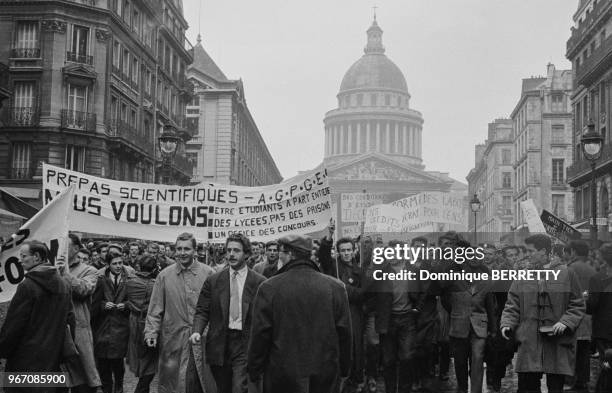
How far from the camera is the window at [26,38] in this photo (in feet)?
111

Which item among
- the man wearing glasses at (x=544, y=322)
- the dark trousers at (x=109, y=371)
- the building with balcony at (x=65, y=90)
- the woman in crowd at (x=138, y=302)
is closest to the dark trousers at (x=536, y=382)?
the man wearing glasses at (x=544, y=322)

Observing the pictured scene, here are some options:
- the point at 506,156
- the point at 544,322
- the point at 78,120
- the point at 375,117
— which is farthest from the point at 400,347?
the point at 375,117

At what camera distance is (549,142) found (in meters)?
63.3

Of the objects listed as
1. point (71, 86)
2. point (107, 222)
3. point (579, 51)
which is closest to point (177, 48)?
point (71, 86)

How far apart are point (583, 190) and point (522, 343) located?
34.7 m

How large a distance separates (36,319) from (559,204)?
186 ft

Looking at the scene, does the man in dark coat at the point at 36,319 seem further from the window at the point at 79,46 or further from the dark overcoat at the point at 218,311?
the window at the point at 79,46

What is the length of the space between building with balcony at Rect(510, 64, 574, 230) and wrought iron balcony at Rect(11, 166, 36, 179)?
3733 centimetres

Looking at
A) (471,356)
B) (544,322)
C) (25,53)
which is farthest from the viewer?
(25,53)

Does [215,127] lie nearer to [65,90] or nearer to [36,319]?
[65,90]

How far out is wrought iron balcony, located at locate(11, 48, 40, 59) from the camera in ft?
110

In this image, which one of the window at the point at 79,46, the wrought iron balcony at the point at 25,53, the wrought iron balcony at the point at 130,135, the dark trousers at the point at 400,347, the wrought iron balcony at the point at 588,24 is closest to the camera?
the dark trousers at the point at 400,347

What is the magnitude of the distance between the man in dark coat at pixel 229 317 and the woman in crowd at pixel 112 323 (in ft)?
6.66

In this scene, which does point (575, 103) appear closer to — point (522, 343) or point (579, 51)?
point (579, 51)
